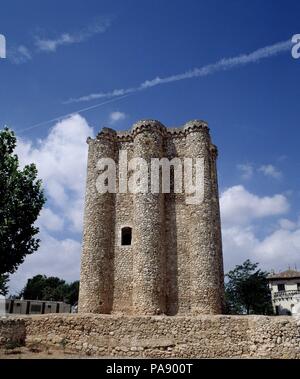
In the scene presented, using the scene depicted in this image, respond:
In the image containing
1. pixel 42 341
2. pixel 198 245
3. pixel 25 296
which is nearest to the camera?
pixel 42 341

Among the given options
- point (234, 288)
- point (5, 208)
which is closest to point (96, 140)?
point (5, 208)

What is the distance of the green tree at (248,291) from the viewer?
3494 cm

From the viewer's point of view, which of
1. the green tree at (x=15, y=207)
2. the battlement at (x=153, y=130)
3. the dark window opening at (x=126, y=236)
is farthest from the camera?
the battlement at (x=153, y=130)

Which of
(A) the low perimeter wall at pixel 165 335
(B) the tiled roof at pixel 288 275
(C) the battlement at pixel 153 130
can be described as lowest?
(A) the low perimeter wall at pixel 165 335

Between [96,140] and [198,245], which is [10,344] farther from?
[96,140]

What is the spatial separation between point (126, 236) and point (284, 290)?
26.5 metres

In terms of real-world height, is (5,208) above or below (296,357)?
above

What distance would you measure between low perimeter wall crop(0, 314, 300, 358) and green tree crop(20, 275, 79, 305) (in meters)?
48.9

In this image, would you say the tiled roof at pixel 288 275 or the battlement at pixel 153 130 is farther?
the tiled roof at pixel 288 275

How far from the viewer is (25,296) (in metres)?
65.8

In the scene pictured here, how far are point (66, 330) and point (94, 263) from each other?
5909 mm

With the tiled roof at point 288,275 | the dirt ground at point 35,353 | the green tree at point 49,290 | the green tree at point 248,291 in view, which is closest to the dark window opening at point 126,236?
the dirt ground at point 35,353

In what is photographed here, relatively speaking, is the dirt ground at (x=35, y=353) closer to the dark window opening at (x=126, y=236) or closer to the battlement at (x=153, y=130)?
the dark window opening at (x=126, y=236)

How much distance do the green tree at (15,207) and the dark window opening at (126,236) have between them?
5.45 metres
